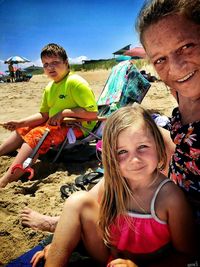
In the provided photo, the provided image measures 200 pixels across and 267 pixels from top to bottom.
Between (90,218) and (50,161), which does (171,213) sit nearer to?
(90,218)

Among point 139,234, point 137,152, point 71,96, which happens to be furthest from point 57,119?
point 139,234

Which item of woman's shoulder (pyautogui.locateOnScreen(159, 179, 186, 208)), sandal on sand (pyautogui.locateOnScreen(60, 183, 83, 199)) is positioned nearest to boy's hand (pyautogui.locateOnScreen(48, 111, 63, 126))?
sandal on sand (pyautogui.locateOnScreen(60, 183, 83, 199))

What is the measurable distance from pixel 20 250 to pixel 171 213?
3.68ft

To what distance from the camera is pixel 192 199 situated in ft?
4.94

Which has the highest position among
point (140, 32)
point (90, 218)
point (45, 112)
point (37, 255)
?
point (140, 32)

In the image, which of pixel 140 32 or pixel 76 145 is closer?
pixel 140 32

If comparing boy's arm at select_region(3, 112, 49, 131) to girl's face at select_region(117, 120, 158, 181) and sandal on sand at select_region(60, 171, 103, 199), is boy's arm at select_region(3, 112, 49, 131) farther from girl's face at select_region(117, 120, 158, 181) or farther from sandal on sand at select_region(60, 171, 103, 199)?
girl's face at select_region(117, 120, 158, 181)

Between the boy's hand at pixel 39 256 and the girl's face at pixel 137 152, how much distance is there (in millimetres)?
642

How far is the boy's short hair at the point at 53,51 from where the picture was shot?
10.9 feet

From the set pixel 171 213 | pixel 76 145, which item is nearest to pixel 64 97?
pixel 76 145

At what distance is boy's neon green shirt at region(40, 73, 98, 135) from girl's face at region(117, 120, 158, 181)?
5.78 ft

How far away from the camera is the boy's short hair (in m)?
3.31

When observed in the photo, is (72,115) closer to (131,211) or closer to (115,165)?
(115,165)

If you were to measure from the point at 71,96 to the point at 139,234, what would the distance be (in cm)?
216
